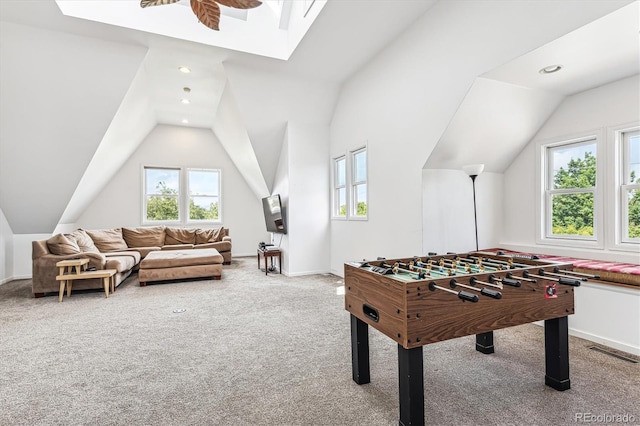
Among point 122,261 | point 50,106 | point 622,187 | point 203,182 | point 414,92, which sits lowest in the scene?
point 122,261

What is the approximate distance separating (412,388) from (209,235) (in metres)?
6.79

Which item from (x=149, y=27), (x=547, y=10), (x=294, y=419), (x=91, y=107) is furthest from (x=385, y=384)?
(x=91, y=107)

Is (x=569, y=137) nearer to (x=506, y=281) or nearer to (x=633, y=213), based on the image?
(x=633, y=213)

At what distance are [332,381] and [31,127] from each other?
17.4 ft

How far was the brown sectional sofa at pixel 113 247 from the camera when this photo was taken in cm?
430

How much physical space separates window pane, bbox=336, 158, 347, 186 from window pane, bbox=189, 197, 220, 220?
4.07 m

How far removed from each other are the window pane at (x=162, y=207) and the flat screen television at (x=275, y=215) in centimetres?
305

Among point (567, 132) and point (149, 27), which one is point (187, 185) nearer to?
point (149, 27)

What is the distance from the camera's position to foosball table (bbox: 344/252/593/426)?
152 cm

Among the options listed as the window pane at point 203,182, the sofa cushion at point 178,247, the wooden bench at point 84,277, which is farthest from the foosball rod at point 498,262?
the window pane at point 203,182

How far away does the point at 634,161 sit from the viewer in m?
2.85

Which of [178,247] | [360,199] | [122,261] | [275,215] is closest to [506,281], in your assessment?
[360,199]

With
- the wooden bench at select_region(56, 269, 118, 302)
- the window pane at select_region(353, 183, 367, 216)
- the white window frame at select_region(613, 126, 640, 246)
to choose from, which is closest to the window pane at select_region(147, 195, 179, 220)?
the wooden bench at select_region(56, 269, 118, 302)

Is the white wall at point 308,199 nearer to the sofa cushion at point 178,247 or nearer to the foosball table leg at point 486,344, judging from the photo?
the sofa cushion at point 178,247
